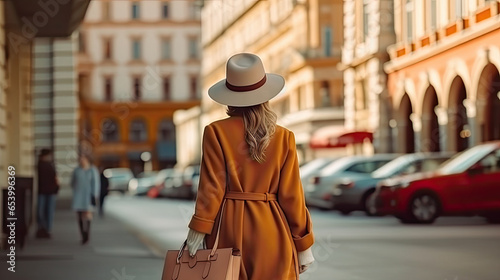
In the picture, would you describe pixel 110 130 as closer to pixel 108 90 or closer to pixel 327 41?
pixel 108 90

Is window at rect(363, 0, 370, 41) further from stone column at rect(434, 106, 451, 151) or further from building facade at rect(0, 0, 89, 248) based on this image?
building facade at rect(0, 0, 89, 248)

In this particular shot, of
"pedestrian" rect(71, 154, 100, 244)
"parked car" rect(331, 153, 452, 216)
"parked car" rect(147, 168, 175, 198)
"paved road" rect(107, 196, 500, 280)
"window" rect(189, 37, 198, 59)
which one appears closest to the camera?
"paved road" rect(107, 196, 500, 280)

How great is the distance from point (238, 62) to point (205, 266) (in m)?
1.18

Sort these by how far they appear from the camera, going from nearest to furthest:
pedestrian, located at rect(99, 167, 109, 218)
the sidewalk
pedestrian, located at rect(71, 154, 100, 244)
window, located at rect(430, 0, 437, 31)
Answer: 1. the sidewalk
2. pedestrian, located at rect(71, 154, 100, 244)
3. pedestrian, located at rect(99, 167, 109, 218)
4. window, located at rect(430, 0, 437, 31)

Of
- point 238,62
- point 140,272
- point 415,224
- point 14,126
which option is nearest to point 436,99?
point 415,224

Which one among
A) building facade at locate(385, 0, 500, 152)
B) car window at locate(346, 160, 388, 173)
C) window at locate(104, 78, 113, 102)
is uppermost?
window at locate(104, 78, 113, 102)

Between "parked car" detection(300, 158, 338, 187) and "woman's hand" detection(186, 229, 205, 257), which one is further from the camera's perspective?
"parked car" detection(300, 158, 338, 187)

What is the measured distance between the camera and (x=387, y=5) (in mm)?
35219

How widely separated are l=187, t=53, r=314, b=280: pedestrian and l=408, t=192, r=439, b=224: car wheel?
14975 mm

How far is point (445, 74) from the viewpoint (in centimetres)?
3166

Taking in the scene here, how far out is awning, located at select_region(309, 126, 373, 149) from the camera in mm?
36594

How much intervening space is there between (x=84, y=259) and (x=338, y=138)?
23.2 m

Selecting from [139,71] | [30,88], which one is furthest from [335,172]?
[139,71]

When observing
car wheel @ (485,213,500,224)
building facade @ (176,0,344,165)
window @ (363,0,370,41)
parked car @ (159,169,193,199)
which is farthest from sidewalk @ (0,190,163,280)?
building facade @ (176,0,344,165)
